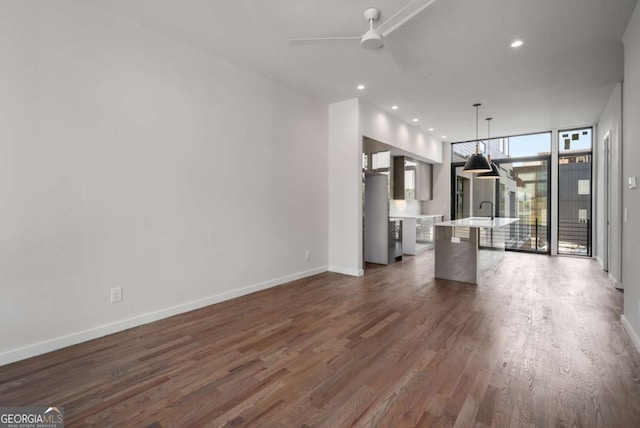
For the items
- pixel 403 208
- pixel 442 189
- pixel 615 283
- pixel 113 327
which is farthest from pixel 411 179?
pixel 113 327

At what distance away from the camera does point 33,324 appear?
2.45 metres

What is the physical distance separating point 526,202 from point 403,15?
6574mm

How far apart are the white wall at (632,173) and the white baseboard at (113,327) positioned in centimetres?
388

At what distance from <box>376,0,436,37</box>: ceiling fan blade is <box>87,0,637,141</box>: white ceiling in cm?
9

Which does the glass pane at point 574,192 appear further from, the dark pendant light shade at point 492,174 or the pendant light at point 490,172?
the dark pendant light shade at point 492,174

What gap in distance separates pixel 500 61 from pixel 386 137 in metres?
2.43

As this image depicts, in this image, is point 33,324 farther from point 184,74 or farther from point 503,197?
point 503,197

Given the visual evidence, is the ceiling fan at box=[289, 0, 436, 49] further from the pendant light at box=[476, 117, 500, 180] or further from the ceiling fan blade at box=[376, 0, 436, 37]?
the pendant light at box=[476, 117, 500, 180]

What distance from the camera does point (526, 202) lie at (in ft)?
24.8

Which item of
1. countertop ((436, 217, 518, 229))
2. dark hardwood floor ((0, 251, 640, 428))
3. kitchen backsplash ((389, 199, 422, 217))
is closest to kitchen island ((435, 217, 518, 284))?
countertop ((436, 217, 518, 229))

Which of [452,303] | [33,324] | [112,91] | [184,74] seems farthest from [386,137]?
[33,324]

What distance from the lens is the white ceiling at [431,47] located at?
278 centimetres

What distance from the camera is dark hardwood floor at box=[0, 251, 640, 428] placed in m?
1.78

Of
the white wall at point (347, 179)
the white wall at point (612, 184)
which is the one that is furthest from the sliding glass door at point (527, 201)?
the white wall at point (347, 179)
